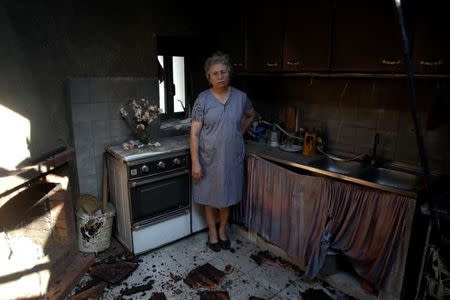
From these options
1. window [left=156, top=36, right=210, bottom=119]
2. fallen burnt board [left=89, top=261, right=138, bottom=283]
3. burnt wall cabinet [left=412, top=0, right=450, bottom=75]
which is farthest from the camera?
window [left=156, top=36, right=210, bottom=119]

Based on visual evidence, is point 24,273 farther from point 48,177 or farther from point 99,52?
point 99,52

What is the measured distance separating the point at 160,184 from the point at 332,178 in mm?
1245

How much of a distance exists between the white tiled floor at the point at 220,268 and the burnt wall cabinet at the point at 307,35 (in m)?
1.48

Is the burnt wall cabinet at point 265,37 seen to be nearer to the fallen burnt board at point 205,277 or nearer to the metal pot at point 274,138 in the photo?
the metal pot at point 274,138

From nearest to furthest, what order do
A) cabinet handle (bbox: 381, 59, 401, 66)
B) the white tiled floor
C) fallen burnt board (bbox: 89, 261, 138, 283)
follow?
cabinet handle (bbox: 381, 59, 401, 66) < the white tiled floor < fallen burnt board (bbox: 89, 261, 138, 283)

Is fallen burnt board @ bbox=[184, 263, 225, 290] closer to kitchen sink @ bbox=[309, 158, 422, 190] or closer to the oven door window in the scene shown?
the oven door window

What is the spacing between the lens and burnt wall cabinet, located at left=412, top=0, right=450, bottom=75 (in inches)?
66.5

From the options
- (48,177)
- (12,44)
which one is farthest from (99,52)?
(48,177)

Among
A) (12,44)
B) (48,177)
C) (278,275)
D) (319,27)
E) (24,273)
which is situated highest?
(319,27)

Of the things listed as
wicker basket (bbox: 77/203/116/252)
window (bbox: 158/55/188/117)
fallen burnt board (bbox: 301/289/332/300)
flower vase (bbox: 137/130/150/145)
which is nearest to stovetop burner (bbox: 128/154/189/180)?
flower vase (bbox: 137/130/150/145)

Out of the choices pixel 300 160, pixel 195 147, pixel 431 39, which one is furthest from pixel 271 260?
pixel 431 39

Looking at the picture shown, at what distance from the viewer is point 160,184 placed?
8.02 ft

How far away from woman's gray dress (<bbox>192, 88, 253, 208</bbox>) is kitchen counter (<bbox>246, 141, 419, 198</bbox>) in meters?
0.20

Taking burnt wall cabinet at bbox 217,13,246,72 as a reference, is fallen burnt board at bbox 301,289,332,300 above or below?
below
